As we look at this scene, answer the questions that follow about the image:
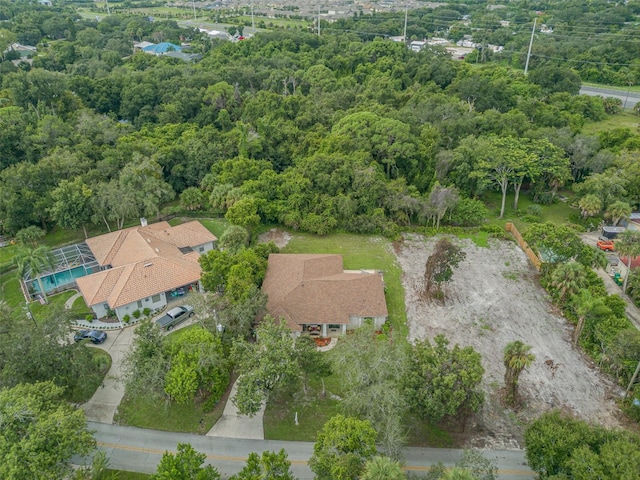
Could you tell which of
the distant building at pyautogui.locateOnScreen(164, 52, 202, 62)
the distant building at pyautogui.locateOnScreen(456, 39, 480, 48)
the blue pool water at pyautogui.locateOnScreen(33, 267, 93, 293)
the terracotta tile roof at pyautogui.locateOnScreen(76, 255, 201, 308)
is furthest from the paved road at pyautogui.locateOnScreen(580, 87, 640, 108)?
the blue pool water at pyautogui.locateOnScreen(33, 267, 93, 293)

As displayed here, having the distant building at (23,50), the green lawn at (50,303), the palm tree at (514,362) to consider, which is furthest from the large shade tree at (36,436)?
the distant building at (23,50)

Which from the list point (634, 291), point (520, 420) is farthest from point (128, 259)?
point (634, 291)

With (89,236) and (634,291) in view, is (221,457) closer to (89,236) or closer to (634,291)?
(89,236)

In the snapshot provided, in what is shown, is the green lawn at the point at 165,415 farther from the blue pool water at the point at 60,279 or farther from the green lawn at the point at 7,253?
the green lawn at the point at 7,253

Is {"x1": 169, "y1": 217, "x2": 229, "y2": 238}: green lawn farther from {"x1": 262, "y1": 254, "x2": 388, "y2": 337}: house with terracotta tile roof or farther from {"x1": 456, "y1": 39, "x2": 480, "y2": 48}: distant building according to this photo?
{"x1": 456, "y1": 39, "x2": 480, "y2": 48}: distant building

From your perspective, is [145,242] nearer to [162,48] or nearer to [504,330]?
[504,330]
